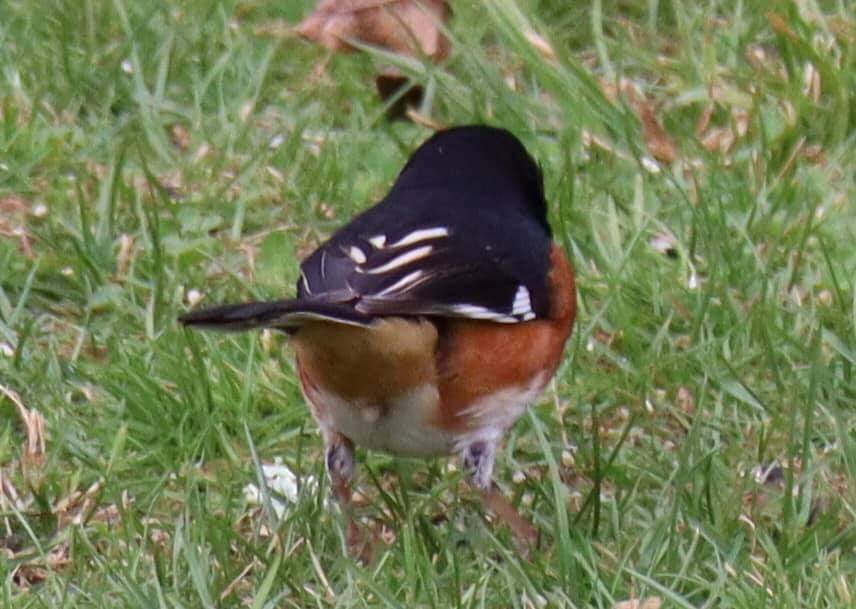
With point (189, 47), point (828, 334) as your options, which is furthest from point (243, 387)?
point (189, 47)

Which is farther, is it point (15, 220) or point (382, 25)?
point (382, 25)

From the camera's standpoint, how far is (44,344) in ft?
15.2

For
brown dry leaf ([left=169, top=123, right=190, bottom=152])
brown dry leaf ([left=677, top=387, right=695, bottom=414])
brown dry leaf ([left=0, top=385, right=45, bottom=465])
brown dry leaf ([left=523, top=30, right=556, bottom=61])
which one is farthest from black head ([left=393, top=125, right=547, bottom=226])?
brown dry leaf ([left=169, top=123, right=190, bottom=152])

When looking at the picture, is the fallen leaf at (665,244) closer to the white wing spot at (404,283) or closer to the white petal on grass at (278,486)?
the white petal on grass at (278,486)

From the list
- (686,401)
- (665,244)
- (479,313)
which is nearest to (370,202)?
(665,244)

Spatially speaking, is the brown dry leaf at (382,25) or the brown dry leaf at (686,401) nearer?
the brown dry leaf at (686,401)

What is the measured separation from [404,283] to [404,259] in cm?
11

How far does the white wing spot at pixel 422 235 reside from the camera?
3.83m

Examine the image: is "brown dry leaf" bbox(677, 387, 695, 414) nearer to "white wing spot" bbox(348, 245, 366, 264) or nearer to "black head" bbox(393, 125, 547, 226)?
"black head" bbox(393, 125, 547, 226)

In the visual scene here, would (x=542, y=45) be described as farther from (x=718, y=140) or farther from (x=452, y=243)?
(x=452, y=243)

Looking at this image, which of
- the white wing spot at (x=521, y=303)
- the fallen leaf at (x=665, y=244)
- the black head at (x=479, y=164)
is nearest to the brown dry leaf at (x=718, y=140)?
the fallen leaf at (x=665, y=244)

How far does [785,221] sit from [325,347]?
1.78 metres

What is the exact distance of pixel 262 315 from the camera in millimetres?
3273

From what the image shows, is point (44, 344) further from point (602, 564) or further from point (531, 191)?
point (602, 564)
